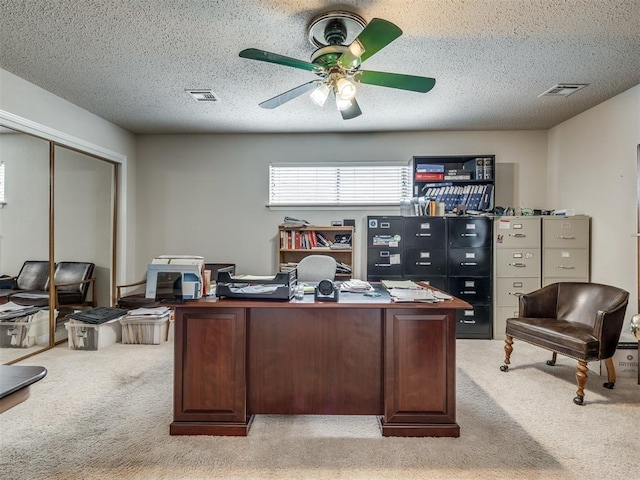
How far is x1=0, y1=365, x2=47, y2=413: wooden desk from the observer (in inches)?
36.6

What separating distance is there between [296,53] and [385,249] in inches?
88.8

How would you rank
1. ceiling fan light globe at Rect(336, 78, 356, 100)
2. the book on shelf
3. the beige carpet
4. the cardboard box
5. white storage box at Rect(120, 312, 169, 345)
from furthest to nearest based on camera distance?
1. the book on shelf
2. white storage box at Rect(120, 312, 169, 345)
3. the cardboard box
4. ceiling fan light globe at Rect(336, 78, 356, 100)
5. the beige carpet

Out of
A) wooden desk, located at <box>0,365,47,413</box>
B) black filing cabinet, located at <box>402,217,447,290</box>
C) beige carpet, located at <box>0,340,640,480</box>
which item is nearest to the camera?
wooden desk, located at <box>0,365,47,413</box>

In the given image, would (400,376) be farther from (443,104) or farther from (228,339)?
(443,104)

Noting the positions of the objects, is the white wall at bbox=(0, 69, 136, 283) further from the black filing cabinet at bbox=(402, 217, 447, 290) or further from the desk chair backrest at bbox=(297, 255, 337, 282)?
the black filing cabinet at bbox=(402, 217, 447, 290)

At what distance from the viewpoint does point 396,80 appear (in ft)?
7.00

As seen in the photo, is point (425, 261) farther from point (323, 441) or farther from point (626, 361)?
point (323, 441)

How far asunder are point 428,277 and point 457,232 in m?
0.61

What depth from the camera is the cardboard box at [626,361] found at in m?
2.70

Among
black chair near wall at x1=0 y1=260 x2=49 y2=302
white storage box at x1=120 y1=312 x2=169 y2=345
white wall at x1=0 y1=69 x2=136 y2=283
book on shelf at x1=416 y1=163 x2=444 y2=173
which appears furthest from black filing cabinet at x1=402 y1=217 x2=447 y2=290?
black chair near wall at x1=0 y1=260 x2=49 y2=302

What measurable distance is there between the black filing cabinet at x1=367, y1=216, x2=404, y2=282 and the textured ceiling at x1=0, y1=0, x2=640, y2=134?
1.20 metres

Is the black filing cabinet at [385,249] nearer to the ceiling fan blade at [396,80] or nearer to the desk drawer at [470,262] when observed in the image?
the desk drawer at [470,262]

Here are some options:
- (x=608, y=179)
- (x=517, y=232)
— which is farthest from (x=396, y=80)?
(x=608, y=179)

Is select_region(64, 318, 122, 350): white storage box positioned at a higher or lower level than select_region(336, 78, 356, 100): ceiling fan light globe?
lower
